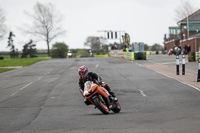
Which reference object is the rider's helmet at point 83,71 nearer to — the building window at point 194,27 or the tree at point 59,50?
the building window at point 194,27

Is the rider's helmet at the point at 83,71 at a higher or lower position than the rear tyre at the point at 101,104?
higher

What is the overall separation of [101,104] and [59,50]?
76.6 metres

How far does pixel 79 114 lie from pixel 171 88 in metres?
6.89

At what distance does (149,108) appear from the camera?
37.7 feet

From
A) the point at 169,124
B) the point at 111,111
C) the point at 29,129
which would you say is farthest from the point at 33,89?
the point at 169,124

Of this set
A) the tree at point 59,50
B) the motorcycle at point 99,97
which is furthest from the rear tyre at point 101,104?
the tree at point 59,50

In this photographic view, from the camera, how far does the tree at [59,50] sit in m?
85.8

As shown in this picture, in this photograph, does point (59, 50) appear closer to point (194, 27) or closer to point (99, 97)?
point (194, 27)

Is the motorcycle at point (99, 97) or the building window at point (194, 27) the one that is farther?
the building window at point (194, 27)

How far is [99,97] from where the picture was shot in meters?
10.3

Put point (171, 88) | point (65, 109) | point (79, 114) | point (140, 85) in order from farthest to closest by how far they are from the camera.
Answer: point (140, 85) → point (171, 88) → point (65, 109) → point (79, 114)

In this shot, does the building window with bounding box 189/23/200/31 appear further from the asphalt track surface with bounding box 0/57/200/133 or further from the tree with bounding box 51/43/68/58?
the asphalt track surface with bounding box 0/57/200/133

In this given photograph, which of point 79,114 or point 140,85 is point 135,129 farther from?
point 140,85

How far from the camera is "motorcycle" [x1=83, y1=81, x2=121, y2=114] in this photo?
10250 mm
